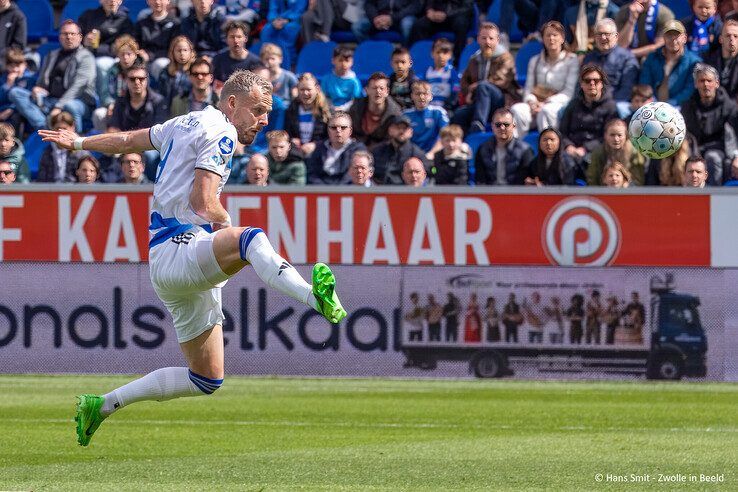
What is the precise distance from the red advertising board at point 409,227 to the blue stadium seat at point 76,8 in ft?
23.9

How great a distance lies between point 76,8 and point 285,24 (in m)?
3.67

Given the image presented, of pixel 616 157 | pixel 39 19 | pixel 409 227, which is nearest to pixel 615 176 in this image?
pixel 616 157

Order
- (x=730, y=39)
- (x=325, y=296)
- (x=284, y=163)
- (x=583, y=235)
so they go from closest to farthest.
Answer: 1. (x=325, y=296)
2. (x=583, y=235)
3. (x=284, y=163)
4. (x=730, y=39)

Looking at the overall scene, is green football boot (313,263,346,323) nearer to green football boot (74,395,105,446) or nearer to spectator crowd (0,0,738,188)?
green football boot (74,395,105,446)

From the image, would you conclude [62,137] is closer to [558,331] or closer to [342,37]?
[558,331]

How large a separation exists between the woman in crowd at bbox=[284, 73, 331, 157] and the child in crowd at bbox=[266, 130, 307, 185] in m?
0.83

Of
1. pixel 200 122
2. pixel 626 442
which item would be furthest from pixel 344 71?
pixel 200 122

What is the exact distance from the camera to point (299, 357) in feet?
47.6

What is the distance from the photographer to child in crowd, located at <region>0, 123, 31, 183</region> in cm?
1677

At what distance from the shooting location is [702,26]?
57.3 feet

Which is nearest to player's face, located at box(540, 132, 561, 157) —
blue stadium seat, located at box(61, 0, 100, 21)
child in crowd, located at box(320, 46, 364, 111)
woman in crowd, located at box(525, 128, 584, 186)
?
woman in crowd, located at box(525, 128, 584, 186)

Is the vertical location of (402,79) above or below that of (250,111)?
above

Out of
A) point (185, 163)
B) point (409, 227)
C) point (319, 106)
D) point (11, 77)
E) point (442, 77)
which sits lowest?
point (409, 227)

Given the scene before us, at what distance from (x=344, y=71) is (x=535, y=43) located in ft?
8.76
